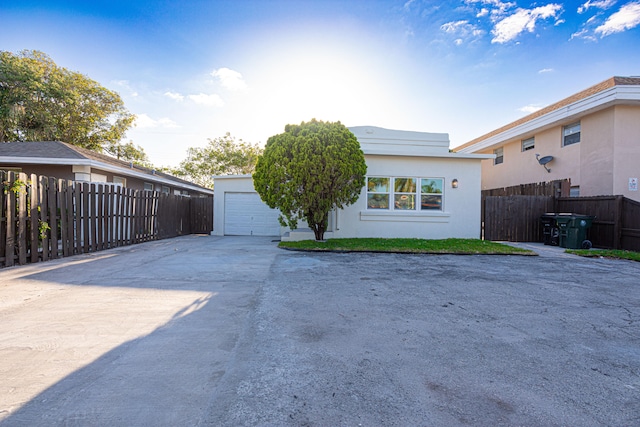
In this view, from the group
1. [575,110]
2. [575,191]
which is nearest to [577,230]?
[575,191]

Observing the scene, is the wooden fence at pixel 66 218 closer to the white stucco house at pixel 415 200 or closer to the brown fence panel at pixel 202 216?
the brown fence panel at pixel 202 216

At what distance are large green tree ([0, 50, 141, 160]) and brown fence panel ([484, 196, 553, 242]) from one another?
25.6m

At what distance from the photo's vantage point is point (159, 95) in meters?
17.1

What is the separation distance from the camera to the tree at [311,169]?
9258 millimetres

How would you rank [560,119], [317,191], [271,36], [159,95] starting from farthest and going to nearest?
[159,95], [560,119], [271,36], [317,191]

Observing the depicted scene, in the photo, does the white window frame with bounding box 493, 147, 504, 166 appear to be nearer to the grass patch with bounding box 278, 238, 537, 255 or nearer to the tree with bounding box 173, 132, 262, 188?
the grass patch with bounding box 278, 238, 537, 255

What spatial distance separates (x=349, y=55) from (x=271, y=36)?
2.87 m

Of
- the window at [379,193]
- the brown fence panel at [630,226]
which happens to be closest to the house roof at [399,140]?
the window at [379,193]

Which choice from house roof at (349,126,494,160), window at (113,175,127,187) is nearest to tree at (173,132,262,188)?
window at (113,175,127,187)

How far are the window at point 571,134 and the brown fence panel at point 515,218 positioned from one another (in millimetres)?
3249

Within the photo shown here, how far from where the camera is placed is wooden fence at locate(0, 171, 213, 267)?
6234mm

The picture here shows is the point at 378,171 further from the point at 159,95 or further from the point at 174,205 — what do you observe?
the point at 159,95

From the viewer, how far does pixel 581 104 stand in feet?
38.2

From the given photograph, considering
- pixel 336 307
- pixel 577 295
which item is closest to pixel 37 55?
pixel 336 307
